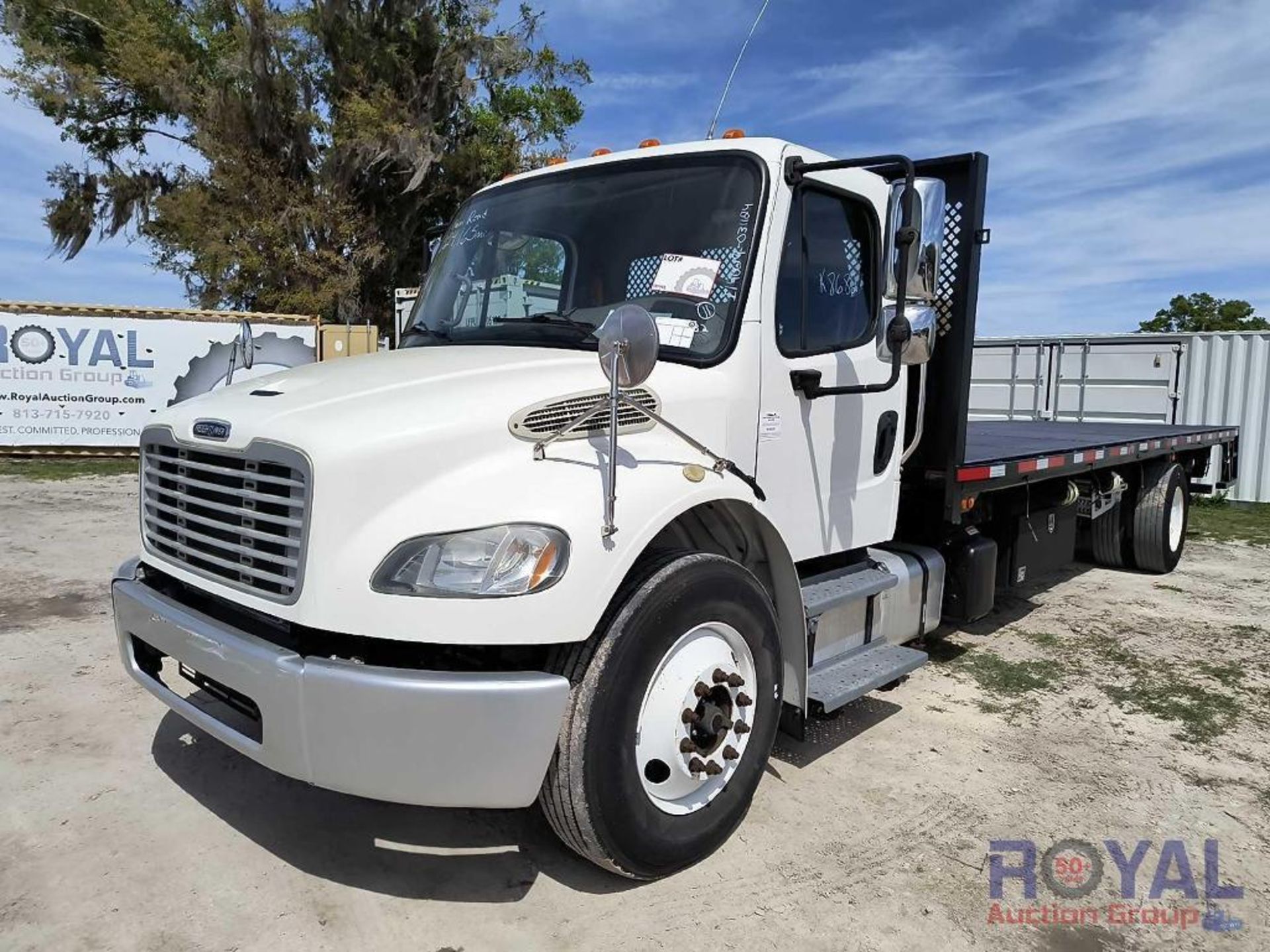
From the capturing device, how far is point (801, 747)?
4.16 m

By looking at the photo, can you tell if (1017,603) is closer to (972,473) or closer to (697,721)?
(972,473)

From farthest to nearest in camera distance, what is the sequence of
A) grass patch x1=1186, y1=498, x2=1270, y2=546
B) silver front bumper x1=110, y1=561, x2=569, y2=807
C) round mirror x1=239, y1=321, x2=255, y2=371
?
grass patch x1=1186, y1=498, x2=1270, y2=546 → round mirror x1=239, y1=321, x2=255, y2=371 → silver front bumper x1=110, y1=561, x2=569, y2=807

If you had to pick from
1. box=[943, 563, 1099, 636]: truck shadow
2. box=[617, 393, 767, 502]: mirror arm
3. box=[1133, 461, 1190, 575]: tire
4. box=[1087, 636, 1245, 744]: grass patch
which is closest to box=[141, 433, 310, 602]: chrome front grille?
box=[617, 393, 767, 502]: mirror arm

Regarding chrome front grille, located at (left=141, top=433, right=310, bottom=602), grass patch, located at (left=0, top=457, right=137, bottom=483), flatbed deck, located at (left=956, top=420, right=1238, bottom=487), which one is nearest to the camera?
chrome front grille, located at (left=141, top=433, right=310, bottom=602)

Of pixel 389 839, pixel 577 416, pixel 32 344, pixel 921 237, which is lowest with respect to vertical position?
pixel 389 839

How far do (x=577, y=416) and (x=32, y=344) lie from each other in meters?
15.3

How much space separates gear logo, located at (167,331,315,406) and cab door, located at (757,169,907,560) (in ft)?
43.3

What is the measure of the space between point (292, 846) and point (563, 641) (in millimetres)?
1491

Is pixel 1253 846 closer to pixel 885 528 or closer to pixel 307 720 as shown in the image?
pixel 885 528

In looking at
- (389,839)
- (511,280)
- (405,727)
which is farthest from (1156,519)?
(405,727)

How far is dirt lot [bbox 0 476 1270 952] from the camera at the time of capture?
282 centimetres

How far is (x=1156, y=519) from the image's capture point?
7852 mm

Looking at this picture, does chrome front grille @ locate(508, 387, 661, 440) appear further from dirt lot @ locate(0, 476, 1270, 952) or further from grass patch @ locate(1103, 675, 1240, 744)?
grass patch @ locate(1103, 675, 1240, 744)

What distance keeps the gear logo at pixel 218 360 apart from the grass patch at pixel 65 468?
138cm
